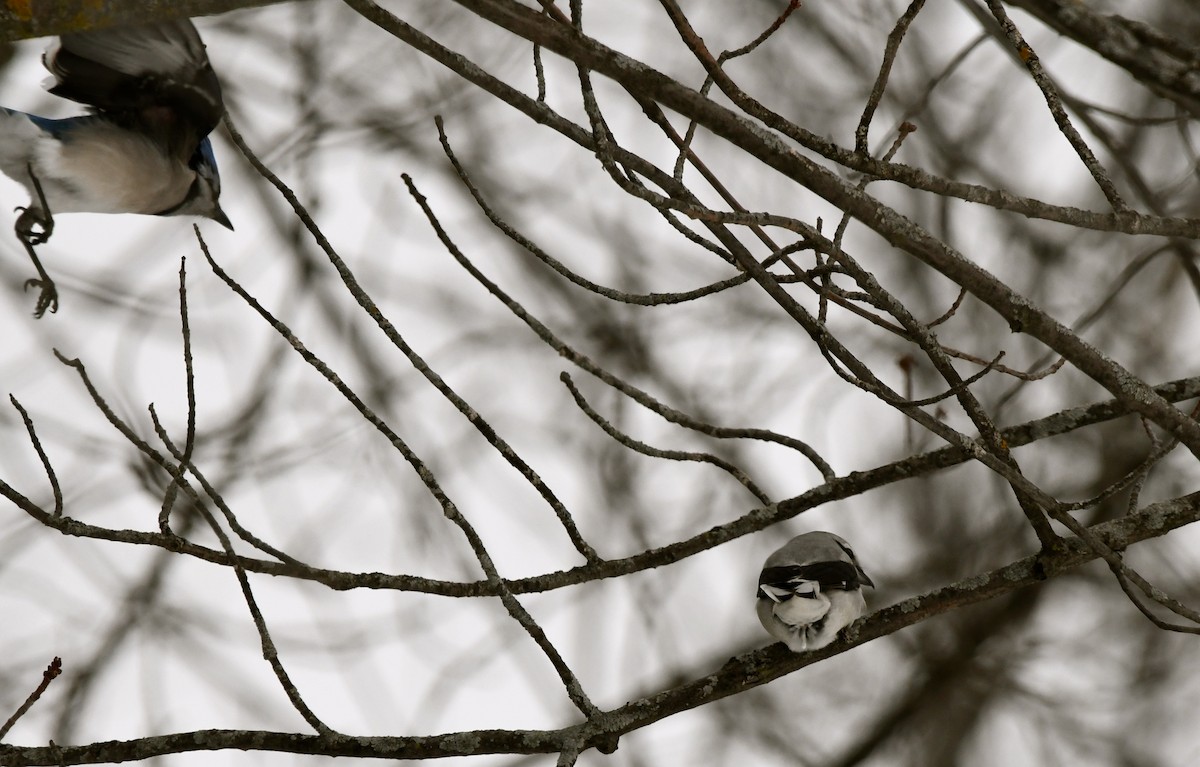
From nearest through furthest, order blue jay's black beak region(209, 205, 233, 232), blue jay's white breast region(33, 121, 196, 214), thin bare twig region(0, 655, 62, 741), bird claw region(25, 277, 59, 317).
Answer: thin bare twig region(0, 655, 62, 741), bird claw region(25, 277, 59, 317), blue jay's white breast region(33, 121, 196, 214), blue jay's black beak region(209, 205, 233, 232)

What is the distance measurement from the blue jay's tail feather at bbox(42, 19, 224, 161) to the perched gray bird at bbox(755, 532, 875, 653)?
6.21ft

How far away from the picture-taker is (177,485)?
206cm

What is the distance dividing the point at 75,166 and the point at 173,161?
0.30 meters

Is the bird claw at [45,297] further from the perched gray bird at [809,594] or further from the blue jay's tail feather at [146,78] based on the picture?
the perched gray bird at [809,594]

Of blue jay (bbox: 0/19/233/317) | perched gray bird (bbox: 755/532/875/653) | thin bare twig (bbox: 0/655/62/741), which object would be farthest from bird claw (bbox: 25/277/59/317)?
perched gray bird (bbox: 755/532/875/653)

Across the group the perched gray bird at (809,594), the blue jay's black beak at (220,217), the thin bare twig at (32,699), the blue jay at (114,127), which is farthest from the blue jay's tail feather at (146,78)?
the perched gray bird at (809,594)

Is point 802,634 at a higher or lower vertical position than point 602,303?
lower

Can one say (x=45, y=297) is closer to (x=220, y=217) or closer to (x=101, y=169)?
(x=101, y=169)

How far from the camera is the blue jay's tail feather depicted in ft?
8.14

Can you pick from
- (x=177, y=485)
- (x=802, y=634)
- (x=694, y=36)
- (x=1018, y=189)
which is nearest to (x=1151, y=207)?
(x=802, y=634)

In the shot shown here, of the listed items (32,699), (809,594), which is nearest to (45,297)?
(32,699)

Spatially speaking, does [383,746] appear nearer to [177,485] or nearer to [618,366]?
[177,485]

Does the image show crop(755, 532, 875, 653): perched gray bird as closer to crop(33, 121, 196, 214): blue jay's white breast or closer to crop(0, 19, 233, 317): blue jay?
crop(0, 19, 233, 317): blue jay

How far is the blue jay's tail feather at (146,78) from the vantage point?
2480 mm
